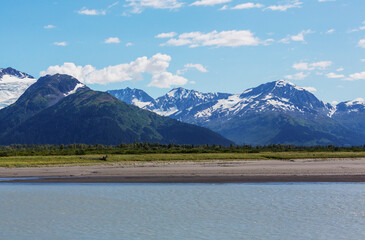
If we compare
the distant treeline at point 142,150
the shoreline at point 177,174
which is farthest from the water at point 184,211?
the distant treeline at point 142,150

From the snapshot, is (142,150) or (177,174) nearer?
(177,174)

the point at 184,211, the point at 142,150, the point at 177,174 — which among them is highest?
the point at 142,150

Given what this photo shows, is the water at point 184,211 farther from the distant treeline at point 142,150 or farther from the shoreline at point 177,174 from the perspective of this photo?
the distant treeline at point 142,150

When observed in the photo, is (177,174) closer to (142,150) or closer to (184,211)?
(184,211)

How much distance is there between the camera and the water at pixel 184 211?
95.5 ft

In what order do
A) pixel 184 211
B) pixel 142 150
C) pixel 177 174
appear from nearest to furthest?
pixel 184 211 < pixel 177 174 < pixel 142 150

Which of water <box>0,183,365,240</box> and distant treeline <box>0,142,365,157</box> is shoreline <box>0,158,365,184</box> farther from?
distant treeline <box>0,142,365,157</box>

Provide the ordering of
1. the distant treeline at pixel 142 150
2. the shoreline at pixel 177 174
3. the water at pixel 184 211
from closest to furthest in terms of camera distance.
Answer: the water at pixel 184 211, the shoreline at pixel 177 174, the distant treeline at pixel 142 150

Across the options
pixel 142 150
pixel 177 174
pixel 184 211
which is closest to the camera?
pixel 184 211

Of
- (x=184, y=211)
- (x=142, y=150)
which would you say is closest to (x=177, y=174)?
(x=184, y=211)

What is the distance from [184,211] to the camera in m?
37.1

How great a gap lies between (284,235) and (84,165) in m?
56.8

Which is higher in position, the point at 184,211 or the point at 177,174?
the point at 177,174

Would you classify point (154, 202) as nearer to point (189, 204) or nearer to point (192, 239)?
point (189, 204)
